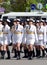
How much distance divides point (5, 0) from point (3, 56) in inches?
2014

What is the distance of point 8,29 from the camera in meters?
15.5

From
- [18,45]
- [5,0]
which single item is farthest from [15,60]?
[5,0]

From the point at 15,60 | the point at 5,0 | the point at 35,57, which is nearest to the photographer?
the point at 15,60

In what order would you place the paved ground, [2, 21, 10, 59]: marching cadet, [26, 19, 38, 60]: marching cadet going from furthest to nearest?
[2, 21, 10, 59]: marching cadet → [26, 19, 38, 60]: marching cadet → the paved ground

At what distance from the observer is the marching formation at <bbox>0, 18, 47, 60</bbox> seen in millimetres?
15359

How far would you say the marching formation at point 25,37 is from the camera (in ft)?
50.4

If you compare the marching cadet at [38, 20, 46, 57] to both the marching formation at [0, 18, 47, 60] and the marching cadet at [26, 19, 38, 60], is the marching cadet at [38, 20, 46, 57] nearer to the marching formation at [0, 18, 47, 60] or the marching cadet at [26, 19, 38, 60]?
the marching formation at [0, 18, 47, 60]

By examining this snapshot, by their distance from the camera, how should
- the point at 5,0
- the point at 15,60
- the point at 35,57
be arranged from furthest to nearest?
the point at 5,0, the point at 35,57, the point at 15,60

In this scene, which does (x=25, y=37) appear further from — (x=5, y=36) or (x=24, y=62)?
(x=24, y=62)

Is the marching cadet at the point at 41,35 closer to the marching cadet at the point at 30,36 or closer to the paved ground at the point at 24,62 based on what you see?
the marching cadet at the point at 30,36

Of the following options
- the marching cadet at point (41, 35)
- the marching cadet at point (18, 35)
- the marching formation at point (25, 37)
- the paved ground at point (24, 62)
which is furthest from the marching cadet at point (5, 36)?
the marching cadet at point (41, 35)

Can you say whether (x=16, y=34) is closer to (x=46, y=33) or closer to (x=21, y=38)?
(x=21, y=38)

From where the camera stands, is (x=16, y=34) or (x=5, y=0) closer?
(x=16, y=34)

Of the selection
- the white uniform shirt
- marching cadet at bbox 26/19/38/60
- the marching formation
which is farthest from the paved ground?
the white uniform shirt
